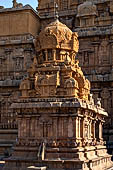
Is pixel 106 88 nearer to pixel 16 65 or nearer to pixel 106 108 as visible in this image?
pixel 106 108

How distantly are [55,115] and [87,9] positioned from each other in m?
17.1

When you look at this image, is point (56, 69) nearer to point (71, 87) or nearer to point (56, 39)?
point (71, 87)

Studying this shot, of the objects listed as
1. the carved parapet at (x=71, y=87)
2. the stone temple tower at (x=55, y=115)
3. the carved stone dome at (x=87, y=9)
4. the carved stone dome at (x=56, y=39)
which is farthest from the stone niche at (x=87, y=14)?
the carved parapet at (x=71, y=87)

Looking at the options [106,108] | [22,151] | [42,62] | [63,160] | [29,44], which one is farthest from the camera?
[29,44]

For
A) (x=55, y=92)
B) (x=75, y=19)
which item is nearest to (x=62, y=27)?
(x=55, y=92)

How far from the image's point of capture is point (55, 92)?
1873 cm

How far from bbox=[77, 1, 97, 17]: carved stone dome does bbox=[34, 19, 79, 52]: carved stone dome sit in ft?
39.4

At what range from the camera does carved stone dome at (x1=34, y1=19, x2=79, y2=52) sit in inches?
793

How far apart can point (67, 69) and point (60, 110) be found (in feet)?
8.35

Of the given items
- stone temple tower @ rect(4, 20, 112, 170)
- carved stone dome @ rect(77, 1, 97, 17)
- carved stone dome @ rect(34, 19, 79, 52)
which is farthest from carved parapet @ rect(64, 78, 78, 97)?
carved stone dome @ rect(77, 1, 97, 17)

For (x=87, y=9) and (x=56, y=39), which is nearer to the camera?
(x=56, y=39)

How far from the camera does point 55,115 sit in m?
18.1

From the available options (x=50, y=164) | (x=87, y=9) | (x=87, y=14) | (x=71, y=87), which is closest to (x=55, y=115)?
(x=71, y=87)

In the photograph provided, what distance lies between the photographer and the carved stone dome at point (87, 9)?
3218 centimetres
